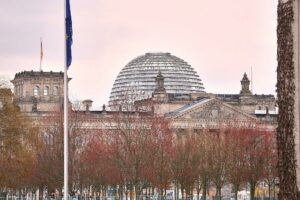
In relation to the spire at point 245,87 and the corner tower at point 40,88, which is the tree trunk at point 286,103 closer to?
the corner tower at point 40,88

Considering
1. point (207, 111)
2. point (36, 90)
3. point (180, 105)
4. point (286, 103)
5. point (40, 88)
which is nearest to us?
point (286, 103)

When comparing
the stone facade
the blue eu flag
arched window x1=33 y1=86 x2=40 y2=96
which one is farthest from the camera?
arched window x1=33 y1=86 x2=40 y2=96

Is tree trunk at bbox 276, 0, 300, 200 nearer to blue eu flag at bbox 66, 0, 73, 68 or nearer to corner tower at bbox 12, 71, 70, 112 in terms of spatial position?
blue eu flag at bbox 66, 0, 73, 68

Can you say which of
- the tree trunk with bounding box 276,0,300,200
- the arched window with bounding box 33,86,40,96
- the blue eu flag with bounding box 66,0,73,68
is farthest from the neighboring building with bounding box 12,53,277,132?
the tree trunk with bounding box 276,0,300,200

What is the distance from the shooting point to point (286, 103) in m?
20.9

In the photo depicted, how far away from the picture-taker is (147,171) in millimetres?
75375

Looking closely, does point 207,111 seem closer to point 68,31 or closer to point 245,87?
point 245,87

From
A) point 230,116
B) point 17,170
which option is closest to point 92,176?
point 17,170

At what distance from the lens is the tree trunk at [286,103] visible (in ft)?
67.7

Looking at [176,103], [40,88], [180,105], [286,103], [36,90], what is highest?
[40,88]

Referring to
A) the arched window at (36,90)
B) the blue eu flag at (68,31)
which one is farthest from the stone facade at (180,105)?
the blue eu flag at (68,31)

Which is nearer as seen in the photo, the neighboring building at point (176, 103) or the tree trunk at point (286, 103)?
the tree trunk at point (286, 103)

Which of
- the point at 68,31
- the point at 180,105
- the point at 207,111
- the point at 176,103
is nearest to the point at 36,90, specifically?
the point at 176,103

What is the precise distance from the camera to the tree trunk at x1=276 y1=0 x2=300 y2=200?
20.6 meters
